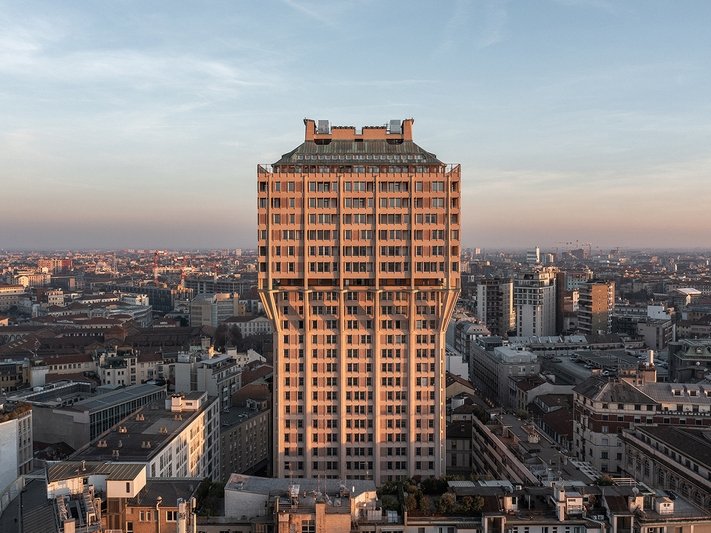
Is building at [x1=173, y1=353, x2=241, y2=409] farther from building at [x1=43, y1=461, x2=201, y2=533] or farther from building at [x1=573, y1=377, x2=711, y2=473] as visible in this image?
building at [x1=573, y1=377, x2=711, y2=473]

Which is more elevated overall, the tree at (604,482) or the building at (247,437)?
the tree at (604,482)

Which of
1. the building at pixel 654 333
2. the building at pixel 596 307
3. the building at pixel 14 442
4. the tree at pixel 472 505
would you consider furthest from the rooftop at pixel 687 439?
the building at pixel 596 307

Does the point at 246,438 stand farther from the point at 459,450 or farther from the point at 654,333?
the point at 654,333

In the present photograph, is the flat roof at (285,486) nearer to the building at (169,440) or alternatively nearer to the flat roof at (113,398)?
the building at (169,440)

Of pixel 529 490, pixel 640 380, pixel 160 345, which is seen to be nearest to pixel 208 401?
pixel 529 490

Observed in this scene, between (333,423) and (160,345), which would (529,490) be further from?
(160,345)

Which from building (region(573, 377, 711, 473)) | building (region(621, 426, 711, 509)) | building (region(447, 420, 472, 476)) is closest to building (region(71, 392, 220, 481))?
building (region(447, 420, 472, 476))
